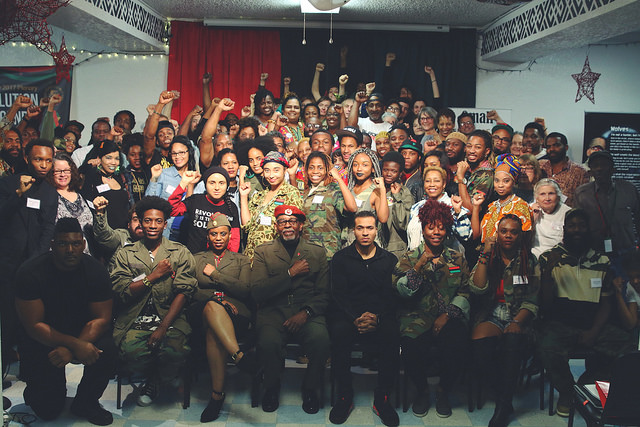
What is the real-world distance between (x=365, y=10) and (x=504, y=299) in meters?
5.02

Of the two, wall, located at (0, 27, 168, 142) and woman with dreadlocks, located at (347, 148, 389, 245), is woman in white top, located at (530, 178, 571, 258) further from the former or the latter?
wall, located at (0, 27, 168, 142)

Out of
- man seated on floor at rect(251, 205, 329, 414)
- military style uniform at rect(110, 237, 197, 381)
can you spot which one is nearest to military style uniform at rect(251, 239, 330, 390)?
man seated on floor at rect(251, 205, 329, 414)

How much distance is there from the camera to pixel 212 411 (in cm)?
308

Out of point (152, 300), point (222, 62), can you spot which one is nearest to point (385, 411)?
point (152, 300)

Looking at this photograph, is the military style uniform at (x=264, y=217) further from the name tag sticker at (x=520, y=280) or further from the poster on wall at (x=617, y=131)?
the poster on wall at (x=617, y=131)

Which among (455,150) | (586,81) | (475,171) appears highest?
(586,81)

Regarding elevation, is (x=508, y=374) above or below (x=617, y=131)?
below

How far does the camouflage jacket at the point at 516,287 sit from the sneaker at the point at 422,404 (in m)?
0.56

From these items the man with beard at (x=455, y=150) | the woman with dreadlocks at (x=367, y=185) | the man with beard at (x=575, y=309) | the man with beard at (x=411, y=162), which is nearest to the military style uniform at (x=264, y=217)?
the woman with dreadlocks at (x=367, y=185)

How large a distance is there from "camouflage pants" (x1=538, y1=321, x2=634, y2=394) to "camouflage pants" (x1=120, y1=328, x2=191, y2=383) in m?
2.21

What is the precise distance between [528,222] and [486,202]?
19.4 inches

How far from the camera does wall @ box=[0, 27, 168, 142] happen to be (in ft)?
25.9

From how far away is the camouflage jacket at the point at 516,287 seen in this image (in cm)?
322

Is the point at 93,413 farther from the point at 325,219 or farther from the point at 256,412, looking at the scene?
the point at 325,219
